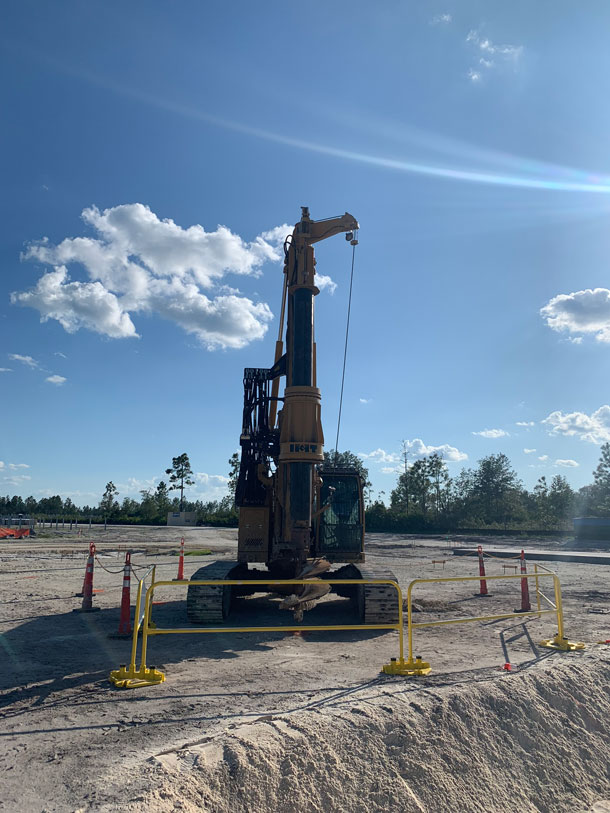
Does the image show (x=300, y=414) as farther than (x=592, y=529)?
No

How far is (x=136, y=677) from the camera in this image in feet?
22.2

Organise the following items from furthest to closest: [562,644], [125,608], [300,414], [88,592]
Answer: [88,592] → [300,414] → [125,608] → [562,644]

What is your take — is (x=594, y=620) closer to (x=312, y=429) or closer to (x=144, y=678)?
(x=312, y=429)

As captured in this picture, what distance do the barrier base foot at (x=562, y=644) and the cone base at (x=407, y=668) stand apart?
272 centimetres

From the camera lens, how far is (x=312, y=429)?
35.2ft

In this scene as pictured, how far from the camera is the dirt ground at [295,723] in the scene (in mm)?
4461

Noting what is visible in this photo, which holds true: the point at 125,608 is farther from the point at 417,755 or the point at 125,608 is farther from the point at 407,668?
the point at 417,755

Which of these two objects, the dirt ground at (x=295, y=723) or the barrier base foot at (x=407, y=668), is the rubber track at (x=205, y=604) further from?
the barrier base foot at (x=407, y=668)

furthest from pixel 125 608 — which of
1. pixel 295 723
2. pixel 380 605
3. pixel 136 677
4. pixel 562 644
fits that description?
pixel 562 644

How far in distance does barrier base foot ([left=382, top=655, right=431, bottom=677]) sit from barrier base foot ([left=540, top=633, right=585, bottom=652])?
272 centimetres

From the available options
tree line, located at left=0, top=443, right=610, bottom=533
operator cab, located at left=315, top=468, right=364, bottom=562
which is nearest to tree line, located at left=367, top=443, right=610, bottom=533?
tree line, located at left=0, top=443, right=610, bottom=533

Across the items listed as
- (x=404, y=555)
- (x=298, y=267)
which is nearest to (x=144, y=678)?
(x=298, y=267)

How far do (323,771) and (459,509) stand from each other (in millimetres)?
75189

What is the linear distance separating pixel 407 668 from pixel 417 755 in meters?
1.83
